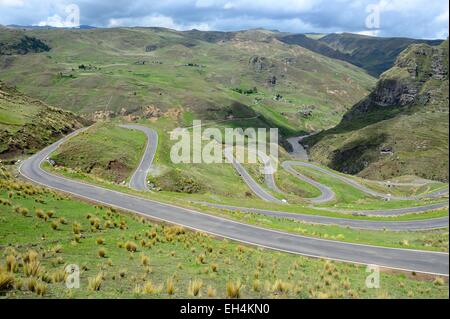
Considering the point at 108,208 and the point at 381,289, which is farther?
the point at 108,208

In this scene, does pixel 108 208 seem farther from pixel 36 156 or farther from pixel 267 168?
pixel 267 168

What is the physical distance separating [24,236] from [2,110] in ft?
270

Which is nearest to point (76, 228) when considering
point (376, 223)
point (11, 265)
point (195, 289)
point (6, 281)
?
point (11, 265)

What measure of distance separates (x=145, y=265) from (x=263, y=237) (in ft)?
51.9

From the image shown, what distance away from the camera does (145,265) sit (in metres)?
25.5

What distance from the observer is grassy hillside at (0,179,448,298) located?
797 inches

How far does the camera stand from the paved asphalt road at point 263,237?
30.5 meters

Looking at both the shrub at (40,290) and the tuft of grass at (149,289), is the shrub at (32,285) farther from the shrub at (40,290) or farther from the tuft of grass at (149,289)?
the tuft of grass at (149,289)

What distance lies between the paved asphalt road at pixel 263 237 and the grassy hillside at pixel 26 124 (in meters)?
32.1

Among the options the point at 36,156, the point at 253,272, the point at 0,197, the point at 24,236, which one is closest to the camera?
the point at 253,272

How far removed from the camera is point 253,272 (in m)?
26.1

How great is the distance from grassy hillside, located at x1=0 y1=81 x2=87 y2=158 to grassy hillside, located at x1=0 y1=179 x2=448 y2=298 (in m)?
53.2
